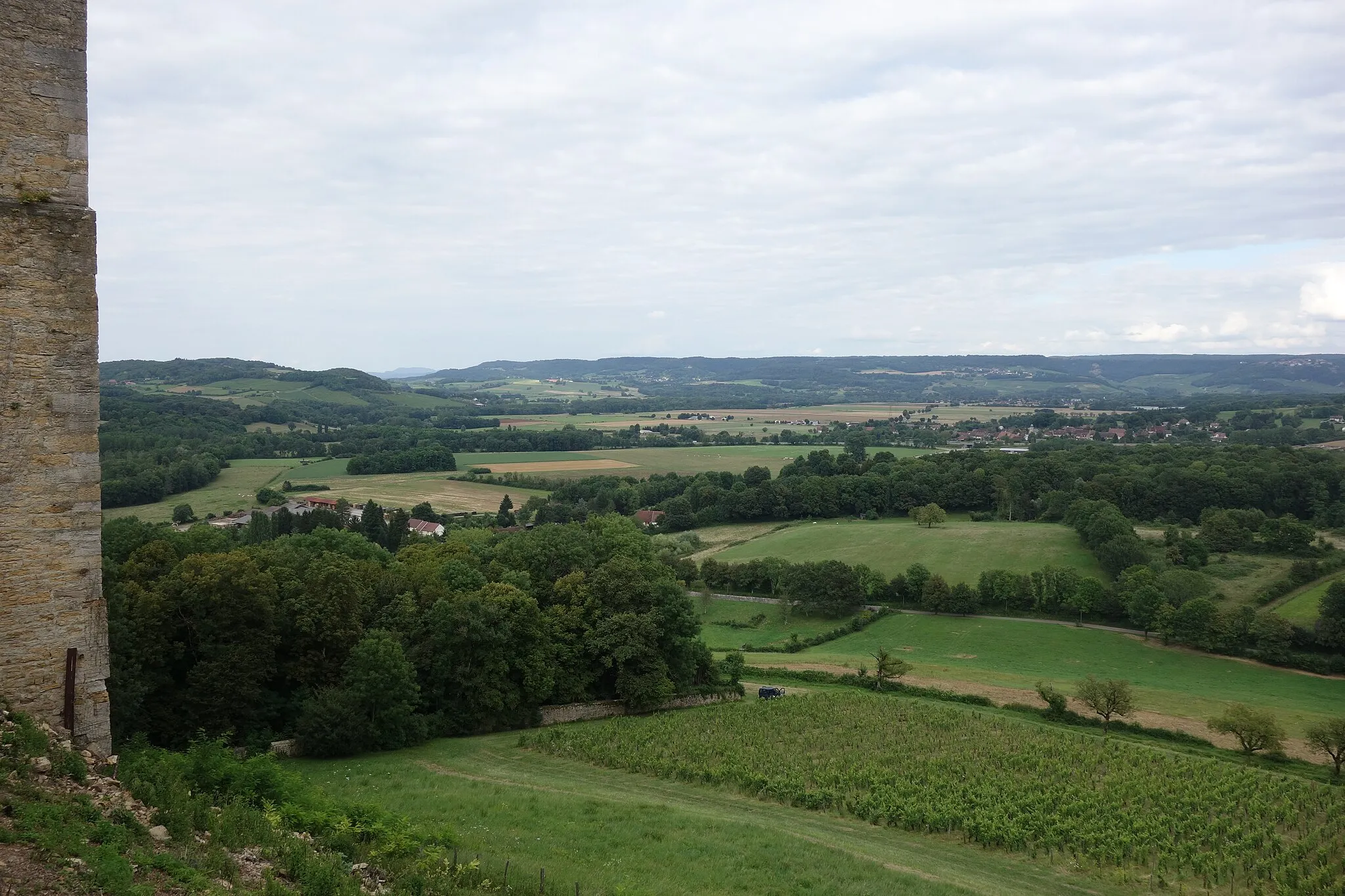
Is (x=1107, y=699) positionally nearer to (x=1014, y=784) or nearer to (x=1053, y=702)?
(x=1053, y=702)

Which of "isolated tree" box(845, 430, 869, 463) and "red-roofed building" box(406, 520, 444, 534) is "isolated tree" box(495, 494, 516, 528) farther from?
"isolated tree" box(845, 430, 869, 463)

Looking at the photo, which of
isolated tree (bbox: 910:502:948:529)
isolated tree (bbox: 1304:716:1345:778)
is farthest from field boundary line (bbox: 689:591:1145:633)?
isolated tree (bbox: 910:502:948:529)

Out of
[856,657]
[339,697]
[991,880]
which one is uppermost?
[339,697]

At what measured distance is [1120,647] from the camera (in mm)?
50812

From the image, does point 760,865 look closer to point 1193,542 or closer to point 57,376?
point 57,376

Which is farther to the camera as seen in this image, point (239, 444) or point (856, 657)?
point (239, 444)

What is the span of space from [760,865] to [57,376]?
55.9 ft

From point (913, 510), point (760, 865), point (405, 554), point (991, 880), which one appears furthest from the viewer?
point (913, 510)

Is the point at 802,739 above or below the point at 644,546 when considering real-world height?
below

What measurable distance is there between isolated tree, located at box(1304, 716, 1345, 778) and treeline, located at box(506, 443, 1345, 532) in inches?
1796

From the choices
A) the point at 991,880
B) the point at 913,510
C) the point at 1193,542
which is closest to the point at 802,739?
the point at 991,880

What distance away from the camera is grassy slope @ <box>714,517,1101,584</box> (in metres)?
65.1

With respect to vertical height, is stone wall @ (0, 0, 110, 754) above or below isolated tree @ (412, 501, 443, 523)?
above

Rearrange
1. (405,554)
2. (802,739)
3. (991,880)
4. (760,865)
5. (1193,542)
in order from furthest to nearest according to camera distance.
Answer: (1193,542) < (405,554) < (802,739) < (991,880) < (760,865)
